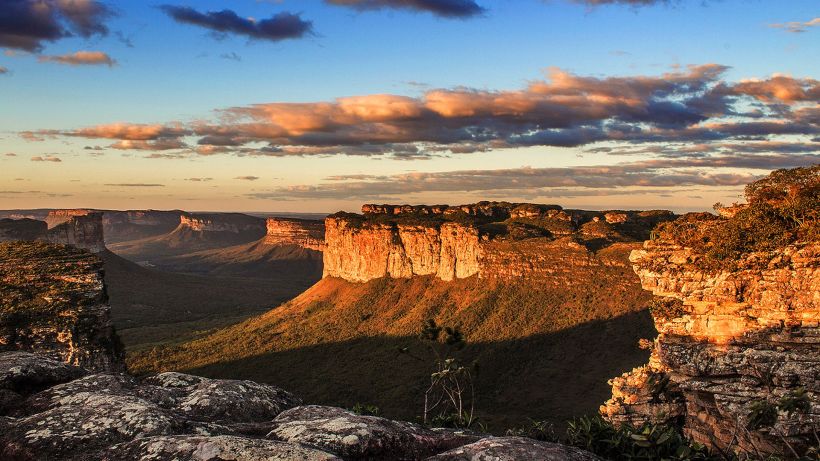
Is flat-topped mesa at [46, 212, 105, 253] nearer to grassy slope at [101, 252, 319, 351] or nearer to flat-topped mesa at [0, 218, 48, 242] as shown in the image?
flat-topped mesa at [0, 218, 48, 242]

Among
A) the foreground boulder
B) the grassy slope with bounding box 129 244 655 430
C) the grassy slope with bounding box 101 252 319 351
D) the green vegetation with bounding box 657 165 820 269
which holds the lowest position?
the grassy slope with bounding box 101 252 319 351

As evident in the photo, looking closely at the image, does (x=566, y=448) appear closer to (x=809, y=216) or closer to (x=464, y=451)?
(x=464, y=451)

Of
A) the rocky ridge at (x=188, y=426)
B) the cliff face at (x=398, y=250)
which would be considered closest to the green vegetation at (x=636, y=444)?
the rocky ridge at (x=188, y=426)

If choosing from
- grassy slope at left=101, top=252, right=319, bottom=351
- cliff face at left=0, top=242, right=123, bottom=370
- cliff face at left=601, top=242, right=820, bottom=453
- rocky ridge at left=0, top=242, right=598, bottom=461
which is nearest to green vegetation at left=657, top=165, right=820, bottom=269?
cliff face at left=601, top=242, right=820, bottom=453

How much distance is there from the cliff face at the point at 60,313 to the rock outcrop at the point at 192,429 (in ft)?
136

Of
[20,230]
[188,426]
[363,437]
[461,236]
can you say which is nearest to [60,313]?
[188,426]

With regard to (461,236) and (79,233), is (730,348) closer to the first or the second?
(461,236)

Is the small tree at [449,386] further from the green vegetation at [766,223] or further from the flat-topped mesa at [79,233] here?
the flat-topped mesa at [79,233]

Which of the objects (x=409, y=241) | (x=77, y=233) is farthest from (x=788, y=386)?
(x=77, y=233)

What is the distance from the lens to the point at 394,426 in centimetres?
1121

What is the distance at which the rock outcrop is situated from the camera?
9.21 meters

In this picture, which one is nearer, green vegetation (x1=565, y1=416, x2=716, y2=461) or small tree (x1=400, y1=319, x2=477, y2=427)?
green vegetation (x1=565, y1=416, x2=716, y2=461)

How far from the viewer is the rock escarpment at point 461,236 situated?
106000 millimetres

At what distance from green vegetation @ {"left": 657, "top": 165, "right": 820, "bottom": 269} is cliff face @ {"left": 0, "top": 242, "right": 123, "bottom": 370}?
4880cm
